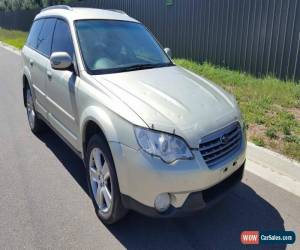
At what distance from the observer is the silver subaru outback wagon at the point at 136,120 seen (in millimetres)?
2686

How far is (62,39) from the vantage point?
4227 millimetres

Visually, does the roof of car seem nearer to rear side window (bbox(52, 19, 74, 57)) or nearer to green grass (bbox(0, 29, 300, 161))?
rear side window (bbox(52, 19, 74, 57))

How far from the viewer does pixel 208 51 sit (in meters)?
10.1

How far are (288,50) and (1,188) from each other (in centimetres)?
663

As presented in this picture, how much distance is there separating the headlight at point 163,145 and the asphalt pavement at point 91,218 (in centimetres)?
86

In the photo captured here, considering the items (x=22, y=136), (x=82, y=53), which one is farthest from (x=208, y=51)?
(x=82, y=53)

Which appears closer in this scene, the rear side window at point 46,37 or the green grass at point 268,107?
the rear side window at point 46,37

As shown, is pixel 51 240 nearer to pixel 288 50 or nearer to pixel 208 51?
pixel 288 50

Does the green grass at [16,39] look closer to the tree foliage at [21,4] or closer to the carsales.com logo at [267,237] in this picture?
the tree foliage at [21,4]

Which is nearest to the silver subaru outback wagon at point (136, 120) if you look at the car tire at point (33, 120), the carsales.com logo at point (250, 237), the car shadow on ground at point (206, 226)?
the car shadow on ground at point (206, 226)

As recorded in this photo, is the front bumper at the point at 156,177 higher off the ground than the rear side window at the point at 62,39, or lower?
lower

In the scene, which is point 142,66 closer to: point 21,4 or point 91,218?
point 91,218

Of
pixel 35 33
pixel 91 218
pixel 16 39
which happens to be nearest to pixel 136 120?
pixel 91 218

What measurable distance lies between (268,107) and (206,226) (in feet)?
Result: 12.2
